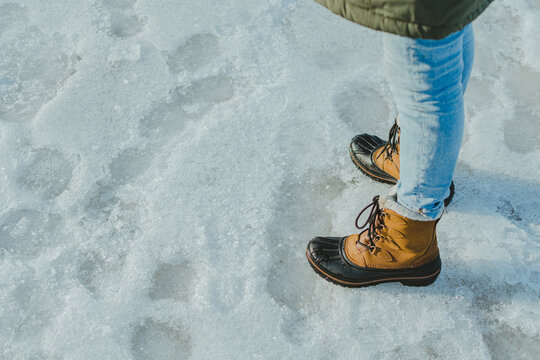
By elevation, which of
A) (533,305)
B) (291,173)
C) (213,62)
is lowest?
(533,305)

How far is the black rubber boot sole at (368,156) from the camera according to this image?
4.63ft

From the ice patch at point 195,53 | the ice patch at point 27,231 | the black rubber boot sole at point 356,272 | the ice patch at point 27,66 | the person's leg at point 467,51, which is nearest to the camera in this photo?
the person's leg at point 467,51

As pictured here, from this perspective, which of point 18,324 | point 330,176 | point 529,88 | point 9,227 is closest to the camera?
point 18,324

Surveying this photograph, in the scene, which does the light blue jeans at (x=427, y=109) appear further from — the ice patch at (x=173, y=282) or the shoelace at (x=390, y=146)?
the ice patch at (x=173, y=282)

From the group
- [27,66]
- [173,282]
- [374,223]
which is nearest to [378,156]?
[374,223]

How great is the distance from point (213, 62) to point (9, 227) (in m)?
0.83

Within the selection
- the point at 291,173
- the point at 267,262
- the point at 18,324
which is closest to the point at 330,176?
the point at 291,173

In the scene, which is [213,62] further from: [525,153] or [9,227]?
[525,153]

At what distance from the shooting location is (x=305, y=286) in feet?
4.09

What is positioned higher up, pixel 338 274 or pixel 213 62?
pixel 213 62

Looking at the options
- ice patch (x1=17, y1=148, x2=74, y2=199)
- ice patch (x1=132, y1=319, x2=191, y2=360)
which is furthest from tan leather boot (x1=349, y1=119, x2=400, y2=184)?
ice patch (x1=17, y1=148, x2=74, y2=199)

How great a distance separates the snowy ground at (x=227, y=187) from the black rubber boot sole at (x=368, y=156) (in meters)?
0.03

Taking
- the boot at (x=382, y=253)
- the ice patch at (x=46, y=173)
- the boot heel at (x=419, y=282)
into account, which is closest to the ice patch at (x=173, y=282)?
the boot at (x=382, y=253)

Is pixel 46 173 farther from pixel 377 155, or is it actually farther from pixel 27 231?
pixel 377 155
